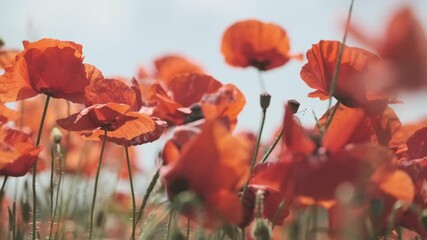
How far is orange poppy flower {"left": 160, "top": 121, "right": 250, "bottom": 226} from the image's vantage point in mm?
1090

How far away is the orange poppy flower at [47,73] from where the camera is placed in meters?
1.64

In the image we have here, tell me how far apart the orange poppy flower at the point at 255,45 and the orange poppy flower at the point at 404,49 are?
1195mm

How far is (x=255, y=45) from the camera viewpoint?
2.31 m

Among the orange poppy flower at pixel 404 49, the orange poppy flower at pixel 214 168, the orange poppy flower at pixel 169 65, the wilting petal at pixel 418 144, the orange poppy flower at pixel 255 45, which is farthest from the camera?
the orange poppy flower at pixel 169 65

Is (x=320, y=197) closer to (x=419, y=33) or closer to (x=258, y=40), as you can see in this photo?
(x=419, y=33)

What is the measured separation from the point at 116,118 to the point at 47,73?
17 centimetres

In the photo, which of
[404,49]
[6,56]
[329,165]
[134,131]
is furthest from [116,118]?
[6,56]


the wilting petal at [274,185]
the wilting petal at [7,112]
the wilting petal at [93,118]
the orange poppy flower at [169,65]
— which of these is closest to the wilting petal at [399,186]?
the wilting petal at [274,185]

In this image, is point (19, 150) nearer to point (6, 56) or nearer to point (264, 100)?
point (264, 100)

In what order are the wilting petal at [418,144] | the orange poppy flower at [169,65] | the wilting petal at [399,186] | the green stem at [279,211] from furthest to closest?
the orange poppy flower at [169,65] → the wilting petal at [418,144] → the green stem at [279,211] → the wilting petal at [399,186]

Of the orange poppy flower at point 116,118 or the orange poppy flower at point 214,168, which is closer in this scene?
the orange poppy flower at point 214,168

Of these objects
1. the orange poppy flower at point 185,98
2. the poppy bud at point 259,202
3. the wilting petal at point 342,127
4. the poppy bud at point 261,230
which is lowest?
the poppy bud at point 261,230

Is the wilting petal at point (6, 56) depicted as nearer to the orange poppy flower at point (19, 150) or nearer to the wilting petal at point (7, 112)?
the wilting petal at point (7, 112)

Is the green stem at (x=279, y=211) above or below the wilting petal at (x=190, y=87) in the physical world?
below
